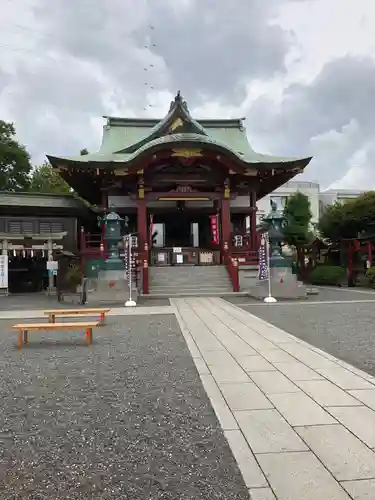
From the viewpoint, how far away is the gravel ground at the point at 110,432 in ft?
8.52

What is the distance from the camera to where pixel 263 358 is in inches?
234

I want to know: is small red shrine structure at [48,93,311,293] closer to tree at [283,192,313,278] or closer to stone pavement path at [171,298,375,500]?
tree at [283,192,313,278]

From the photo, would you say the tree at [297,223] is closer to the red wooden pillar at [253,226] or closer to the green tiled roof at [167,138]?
the green tiled roof at [167,138]

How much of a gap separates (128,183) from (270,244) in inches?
293

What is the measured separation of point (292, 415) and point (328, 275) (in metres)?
19.3

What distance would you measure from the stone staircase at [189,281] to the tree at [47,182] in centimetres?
2156

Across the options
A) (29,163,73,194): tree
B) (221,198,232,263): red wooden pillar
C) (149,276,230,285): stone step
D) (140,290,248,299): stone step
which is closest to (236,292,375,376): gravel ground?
(140,290,248,299): stone step

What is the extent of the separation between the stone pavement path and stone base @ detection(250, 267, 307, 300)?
7920 millimetres

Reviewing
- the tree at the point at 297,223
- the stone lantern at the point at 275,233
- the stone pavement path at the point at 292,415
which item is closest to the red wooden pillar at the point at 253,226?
the stone lantern at the point at 275,233

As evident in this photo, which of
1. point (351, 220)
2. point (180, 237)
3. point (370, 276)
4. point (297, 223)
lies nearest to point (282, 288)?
point (370, 276)

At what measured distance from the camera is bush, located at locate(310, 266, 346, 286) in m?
21.4

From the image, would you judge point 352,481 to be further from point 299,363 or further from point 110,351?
point 110,351

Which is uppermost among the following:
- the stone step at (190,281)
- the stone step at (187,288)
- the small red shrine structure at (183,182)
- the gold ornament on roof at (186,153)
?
the gold ornament on roof at (186,153)

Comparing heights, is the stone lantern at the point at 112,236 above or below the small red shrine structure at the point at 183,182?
below
